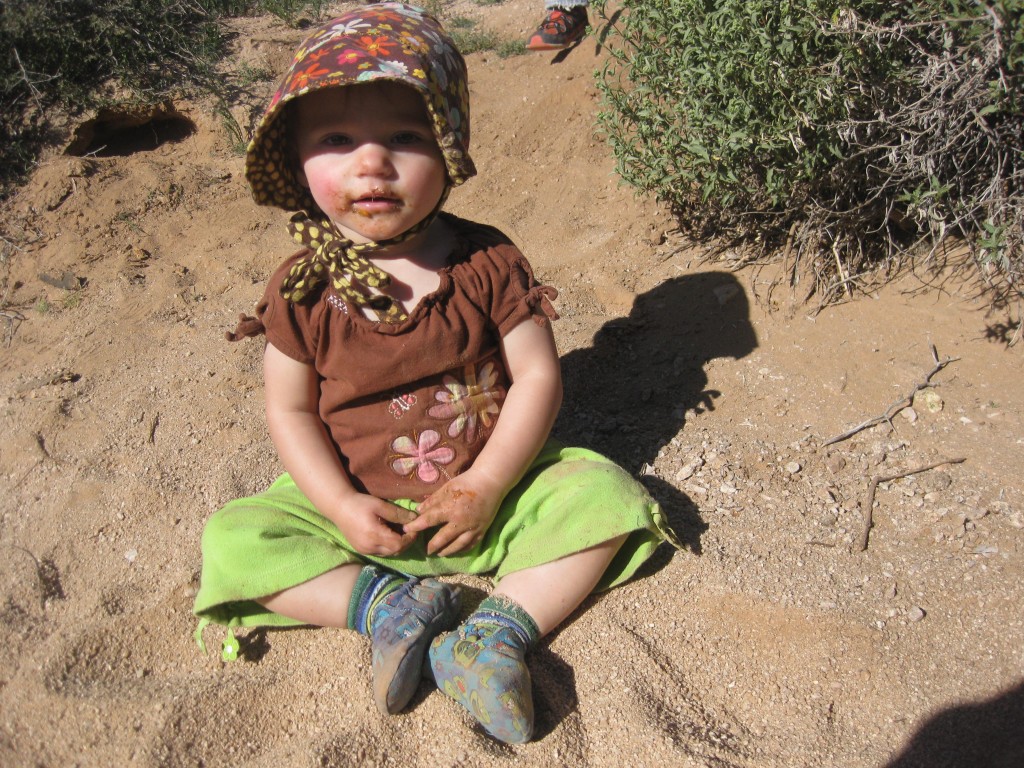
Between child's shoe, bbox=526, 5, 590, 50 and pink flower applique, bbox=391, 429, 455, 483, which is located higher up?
child's shoe, bbox=526, 5, 590, 50

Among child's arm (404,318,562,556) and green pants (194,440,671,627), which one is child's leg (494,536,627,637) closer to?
green pants (194,440,671,627)

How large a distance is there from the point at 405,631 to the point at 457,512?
0.31 meters

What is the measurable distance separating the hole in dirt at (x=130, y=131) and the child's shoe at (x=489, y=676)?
12.6 ft

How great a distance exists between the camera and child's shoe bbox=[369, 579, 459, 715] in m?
1.89

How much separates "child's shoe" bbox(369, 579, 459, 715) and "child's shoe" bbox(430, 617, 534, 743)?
48mm

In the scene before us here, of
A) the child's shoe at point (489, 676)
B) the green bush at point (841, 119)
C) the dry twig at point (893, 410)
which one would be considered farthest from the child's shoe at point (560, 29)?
the child's shoe at point (489, 676)

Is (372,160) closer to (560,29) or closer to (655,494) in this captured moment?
(655,494)

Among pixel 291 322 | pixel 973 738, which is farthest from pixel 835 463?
pixel 291 322

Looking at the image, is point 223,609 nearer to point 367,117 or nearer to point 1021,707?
point 367,117

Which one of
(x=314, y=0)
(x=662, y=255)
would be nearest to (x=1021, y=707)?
(x=662, y=255)

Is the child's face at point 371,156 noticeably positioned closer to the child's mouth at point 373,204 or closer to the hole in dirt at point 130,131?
the child's mouth at point 373,204

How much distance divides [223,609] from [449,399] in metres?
0.75

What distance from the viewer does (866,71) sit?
2.53 meters

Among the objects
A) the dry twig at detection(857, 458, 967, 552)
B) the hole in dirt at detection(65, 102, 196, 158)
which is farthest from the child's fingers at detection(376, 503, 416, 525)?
the hole in dirt at detection(65, 102, 196, 158)
